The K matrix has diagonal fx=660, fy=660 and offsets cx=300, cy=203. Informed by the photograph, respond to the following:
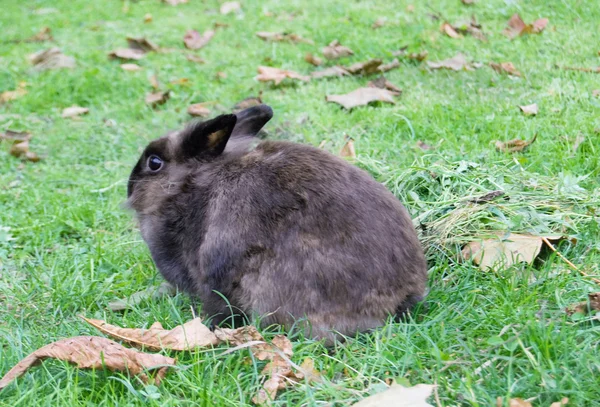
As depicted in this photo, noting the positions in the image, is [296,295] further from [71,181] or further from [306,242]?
[71,181]

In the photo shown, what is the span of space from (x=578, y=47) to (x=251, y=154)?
12.2 feet

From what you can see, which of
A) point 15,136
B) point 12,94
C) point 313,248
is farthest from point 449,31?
point 313,248

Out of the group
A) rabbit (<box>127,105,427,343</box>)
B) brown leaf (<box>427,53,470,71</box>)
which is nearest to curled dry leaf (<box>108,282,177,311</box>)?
→ rabbit (<box>127,105,427,343</box>)

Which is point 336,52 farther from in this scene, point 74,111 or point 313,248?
point 313,248

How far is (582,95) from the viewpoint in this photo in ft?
14.9

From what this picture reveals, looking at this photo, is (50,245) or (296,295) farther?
(50,245)

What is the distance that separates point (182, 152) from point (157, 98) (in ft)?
8.43

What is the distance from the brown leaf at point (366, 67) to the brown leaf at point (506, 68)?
940 mm

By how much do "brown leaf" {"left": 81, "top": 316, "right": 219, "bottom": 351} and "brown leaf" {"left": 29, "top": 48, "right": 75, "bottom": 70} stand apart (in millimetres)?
4572

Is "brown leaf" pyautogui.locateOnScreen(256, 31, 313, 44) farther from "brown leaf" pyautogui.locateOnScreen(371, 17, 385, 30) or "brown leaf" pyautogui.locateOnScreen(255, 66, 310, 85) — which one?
"brown leaf" pyautogui.locateOnScreen(255, 66, 310, 85)

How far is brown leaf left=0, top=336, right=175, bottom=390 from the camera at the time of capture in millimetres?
2367

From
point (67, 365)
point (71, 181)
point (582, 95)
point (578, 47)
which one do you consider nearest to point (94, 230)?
point (71, 181)

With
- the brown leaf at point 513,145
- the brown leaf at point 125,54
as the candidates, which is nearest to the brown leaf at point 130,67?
the brown leaf at point 125,54

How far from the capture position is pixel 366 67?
562cm
